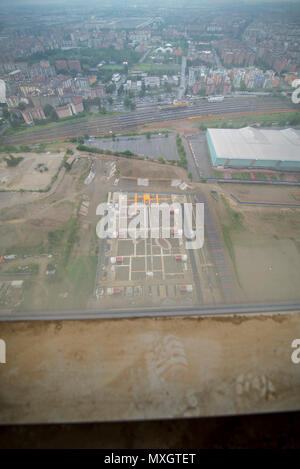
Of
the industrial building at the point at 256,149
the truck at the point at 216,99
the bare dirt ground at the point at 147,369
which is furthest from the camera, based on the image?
the truck at the point at 216,99

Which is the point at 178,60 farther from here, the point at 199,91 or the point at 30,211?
the point at 30,211

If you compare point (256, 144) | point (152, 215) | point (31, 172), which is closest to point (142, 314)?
point (152, 215)

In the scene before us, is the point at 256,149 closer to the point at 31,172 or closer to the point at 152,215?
the point at 152,215

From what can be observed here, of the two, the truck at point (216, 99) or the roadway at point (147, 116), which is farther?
the truck at point (216, 99)

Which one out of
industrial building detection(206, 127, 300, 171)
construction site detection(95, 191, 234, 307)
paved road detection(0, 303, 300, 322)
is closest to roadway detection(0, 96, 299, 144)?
industrial building detection(206, 127, 300, 171)

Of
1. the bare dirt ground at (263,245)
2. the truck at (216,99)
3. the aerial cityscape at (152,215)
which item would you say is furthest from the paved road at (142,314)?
the truck at (216,99)

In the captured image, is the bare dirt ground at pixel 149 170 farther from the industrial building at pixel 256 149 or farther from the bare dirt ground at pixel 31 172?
the bare dirt ground at pixel 31 172

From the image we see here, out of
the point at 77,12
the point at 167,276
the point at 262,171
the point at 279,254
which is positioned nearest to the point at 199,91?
the point at 262,171
